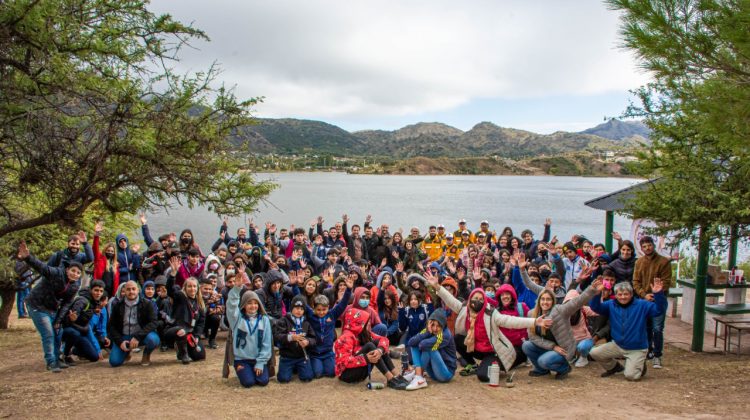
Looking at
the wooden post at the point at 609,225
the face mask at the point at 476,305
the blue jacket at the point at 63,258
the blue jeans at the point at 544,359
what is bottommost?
the blue jeans at the point at 544,359

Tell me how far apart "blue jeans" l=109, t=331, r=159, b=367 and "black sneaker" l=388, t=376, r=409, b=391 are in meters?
3.28

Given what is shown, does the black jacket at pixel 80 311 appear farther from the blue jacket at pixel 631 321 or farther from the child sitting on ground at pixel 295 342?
the blue jacket at pixel 631 321

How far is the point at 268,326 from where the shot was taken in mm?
6695

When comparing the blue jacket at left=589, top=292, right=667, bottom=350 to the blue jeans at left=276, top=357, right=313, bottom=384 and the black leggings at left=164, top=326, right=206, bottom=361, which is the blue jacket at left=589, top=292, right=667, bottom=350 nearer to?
the blue jeans at left=276, top=357, right=313, bottom=384

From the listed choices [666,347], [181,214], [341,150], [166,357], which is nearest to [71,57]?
[166,357]

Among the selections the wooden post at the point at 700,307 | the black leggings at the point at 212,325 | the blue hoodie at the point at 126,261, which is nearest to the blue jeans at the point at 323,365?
the black leggings at the point at 212,325

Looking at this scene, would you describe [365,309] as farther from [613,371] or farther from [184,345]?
[613,371]

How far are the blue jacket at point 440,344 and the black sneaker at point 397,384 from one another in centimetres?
49

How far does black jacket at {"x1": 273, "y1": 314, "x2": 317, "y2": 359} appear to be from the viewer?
666 centimetres

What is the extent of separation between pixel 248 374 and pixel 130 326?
2037mm

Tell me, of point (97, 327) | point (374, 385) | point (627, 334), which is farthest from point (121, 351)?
point (627, 334)

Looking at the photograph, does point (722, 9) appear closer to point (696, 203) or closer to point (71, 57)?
point (696, 203)

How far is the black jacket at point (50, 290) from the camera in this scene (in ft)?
23.0

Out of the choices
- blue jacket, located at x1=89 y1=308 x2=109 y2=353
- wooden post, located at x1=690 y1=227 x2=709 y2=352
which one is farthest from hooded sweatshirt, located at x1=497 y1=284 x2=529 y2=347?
blue jacket, located at x1=89 y1=308 x2=109 y2=353
